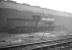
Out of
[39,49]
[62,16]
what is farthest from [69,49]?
[62,16]

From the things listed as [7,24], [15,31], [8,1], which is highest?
[8,1]

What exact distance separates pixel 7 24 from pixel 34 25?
17.9 feet

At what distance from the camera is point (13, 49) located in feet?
18.7

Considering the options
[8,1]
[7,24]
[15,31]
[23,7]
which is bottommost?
[15,31]

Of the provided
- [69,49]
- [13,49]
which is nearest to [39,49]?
[13,49]

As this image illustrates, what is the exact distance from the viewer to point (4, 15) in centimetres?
1430

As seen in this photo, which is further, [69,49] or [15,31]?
[15,31]

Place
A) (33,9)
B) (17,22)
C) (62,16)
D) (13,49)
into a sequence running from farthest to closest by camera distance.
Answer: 1. (62,16)
2. (33,9)
3. (17,22)
4. (13,49)

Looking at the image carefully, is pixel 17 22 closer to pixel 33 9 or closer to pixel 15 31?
pixel 15 31

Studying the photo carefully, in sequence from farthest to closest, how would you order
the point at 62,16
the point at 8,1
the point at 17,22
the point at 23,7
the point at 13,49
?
the point at 62,16 → the point at 23,7 → the point at 8,1 → the point at 17,22 → the point at 13,49

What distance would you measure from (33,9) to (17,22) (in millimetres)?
6176

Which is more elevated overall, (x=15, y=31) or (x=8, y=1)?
(x=8, y=1)

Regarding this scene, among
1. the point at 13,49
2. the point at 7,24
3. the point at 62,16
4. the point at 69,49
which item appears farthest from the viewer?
the point at 62,16

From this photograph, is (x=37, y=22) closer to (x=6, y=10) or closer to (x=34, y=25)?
(x=34, y=25)
